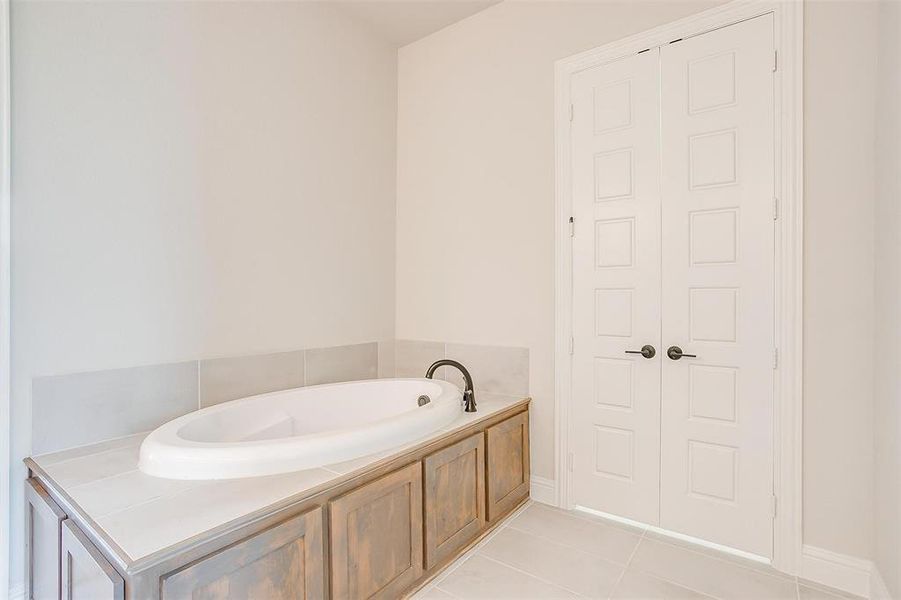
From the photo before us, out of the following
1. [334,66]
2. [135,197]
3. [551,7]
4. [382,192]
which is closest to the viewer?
[135,197]

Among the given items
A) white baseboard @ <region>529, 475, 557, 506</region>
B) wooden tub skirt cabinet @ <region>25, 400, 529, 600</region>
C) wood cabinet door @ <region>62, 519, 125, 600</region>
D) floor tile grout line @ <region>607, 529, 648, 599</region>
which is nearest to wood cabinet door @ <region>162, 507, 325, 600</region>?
wooden tub skirt cabinet @ <region>25, 400, 529, 600</region>

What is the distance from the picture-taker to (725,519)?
79.4 inches

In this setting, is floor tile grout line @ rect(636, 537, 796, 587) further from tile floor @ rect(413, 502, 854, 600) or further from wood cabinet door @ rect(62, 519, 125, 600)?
wood cabinet door @ rect(62, 519, 125, 600)

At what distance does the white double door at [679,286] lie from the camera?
1.95 m

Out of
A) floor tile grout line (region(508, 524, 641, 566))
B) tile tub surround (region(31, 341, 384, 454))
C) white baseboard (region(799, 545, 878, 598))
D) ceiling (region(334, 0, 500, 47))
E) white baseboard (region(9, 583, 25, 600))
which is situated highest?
ceiling (region(334, 0, 500, 47))

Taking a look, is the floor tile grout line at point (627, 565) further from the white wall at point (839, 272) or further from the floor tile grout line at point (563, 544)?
the white wall at point (839, 272)

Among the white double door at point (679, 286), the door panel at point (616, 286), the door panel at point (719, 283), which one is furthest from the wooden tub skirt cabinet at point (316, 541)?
the door panel at point (719, 283)

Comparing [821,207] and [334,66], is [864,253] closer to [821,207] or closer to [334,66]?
[821,207]

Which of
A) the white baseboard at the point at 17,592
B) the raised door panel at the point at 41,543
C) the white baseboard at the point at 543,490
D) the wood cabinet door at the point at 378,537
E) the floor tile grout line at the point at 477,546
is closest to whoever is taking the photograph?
the raised door panel at the point at 41,543

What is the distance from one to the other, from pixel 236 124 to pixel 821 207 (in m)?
2.64

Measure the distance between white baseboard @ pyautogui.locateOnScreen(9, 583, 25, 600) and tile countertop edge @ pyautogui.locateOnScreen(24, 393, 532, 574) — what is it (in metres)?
0.41

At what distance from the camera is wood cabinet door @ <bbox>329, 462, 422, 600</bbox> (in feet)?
4.64

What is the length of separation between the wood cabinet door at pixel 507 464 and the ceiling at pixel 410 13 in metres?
2.45

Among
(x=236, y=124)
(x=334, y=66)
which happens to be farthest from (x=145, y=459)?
(x=334, y=66)
